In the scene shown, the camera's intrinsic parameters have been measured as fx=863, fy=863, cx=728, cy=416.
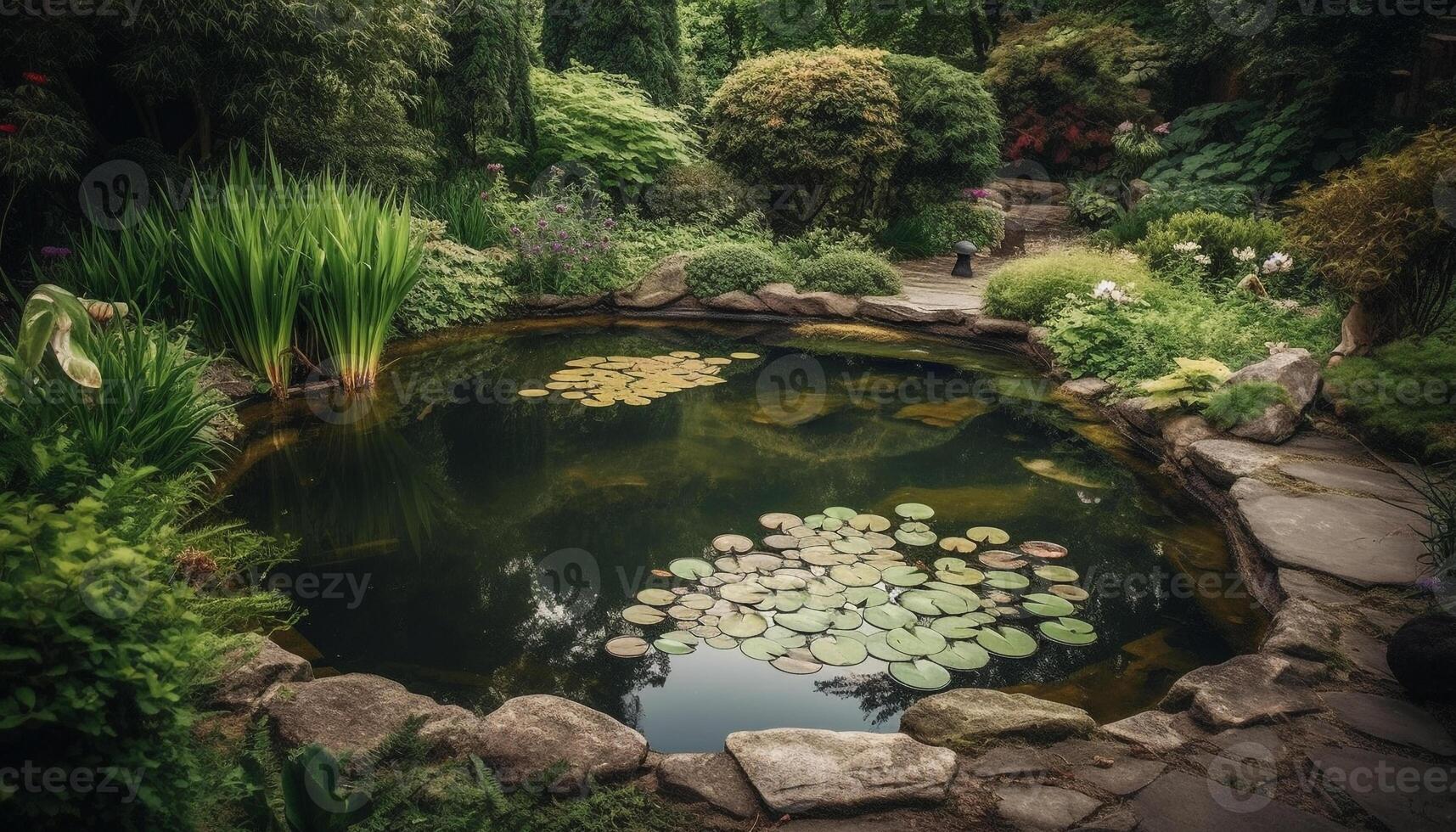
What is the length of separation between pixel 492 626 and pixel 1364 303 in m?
5.31

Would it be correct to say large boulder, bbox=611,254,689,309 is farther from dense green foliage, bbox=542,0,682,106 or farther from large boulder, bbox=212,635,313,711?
large boulder, bbox=212,635,313,711

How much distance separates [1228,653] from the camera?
317 centimetres

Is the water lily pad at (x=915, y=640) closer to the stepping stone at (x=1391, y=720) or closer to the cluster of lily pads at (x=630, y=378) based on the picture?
the stepping stone at (x=1391, y=720)

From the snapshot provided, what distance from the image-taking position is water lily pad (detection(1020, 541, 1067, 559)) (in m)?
3.85

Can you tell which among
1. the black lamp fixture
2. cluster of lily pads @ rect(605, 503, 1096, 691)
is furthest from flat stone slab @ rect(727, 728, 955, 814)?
the black lamp fixture

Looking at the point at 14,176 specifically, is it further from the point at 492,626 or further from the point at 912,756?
the point at 912,756

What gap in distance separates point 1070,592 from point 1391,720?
1192mm

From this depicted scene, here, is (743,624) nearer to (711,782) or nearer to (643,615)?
(643,615)

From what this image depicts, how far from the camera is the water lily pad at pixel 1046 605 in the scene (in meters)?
3.36

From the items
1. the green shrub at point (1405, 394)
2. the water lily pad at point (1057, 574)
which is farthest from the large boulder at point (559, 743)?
the green shrub at point (1405, 394)

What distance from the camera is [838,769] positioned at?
2264 millimetres

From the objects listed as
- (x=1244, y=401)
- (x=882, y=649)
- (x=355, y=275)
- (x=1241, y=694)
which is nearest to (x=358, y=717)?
(x=882, y=649)

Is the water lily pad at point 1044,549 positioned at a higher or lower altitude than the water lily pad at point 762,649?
higher

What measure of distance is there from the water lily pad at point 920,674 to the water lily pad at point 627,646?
0.90 meters
